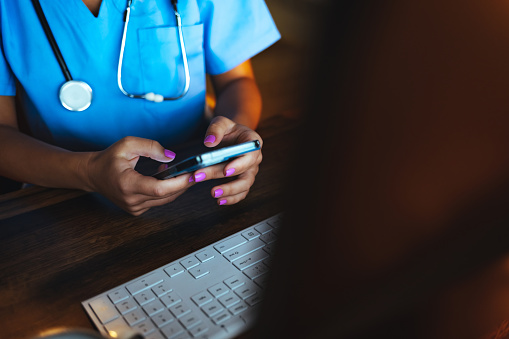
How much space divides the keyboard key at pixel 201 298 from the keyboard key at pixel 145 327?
0.05 metres

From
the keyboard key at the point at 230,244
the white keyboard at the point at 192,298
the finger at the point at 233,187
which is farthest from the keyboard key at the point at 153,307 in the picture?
the finger at the point at 233,187

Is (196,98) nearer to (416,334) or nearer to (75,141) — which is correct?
(75,141)

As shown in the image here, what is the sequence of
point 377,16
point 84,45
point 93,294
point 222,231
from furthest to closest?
point 84,45 → point 222,231 → point 93,294 → point 377,16

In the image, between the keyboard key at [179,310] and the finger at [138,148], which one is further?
the finger at [138,148]

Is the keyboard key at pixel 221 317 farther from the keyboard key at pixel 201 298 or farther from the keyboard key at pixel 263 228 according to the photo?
the keyboard key at pixel 263 228

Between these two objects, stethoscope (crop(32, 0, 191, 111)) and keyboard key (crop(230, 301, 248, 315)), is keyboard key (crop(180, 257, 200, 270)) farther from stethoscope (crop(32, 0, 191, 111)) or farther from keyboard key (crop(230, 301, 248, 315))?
stethoscope (crop(32, 0, 191, 111))

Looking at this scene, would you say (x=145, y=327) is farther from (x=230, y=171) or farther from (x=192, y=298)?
(x=230, y=171)

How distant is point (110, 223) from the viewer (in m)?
0.58

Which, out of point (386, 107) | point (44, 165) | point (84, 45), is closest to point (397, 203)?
point (386, 107)

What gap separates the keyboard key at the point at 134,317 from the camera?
0.40m

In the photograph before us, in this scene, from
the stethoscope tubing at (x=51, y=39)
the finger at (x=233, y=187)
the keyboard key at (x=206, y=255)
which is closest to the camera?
the keyboard key at (x=206, y=255)

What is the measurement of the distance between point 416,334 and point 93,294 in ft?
1.19

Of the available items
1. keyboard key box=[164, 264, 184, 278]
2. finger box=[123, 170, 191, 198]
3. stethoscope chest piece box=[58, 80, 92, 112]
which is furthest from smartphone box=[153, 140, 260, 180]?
stethoscope chest piece box=[58, 80, 92, 112]

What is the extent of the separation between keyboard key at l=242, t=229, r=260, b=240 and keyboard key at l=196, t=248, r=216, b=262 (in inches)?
2.0
